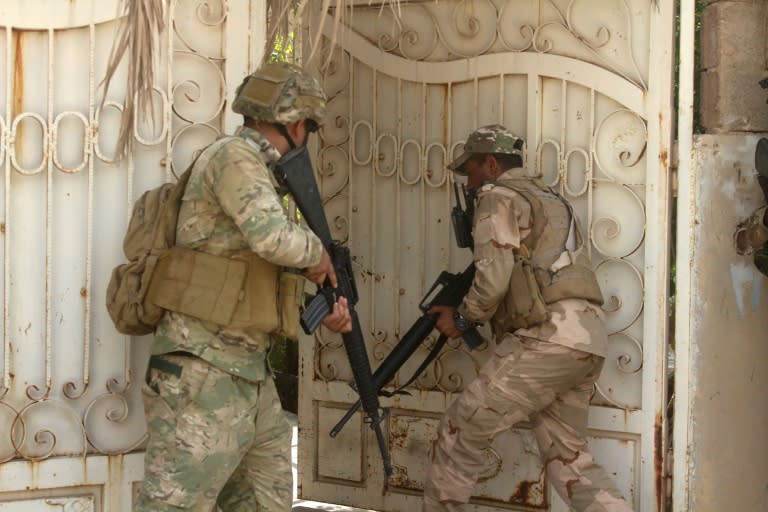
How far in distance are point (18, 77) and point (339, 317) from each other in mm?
1384

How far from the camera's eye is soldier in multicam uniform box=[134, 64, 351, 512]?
12.5ft

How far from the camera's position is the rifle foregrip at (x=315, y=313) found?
413 centimetres

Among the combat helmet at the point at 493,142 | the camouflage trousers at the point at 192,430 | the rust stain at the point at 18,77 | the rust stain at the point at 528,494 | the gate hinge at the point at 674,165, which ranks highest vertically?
the rust stain at the point at 18,77

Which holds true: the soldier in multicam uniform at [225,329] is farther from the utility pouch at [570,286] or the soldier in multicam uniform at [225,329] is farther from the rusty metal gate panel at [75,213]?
the utility pouch at [570,286]

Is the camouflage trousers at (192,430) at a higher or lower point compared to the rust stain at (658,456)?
higher

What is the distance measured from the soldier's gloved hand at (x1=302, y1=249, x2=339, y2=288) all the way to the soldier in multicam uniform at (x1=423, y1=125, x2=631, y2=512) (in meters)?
0.87

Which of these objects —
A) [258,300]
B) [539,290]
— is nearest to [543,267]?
[539,290]

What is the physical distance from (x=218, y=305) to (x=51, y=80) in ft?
3.55

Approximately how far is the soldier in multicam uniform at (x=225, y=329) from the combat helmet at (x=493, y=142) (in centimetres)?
110

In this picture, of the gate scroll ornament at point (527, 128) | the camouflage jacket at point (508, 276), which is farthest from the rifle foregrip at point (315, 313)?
the gate scroll ornament at point (527, 128)

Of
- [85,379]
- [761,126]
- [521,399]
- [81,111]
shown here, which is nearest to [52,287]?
[85,379]

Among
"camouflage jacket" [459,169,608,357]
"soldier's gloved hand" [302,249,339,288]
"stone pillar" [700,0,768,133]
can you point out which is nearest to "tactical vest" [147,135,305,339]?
"soldier's gloved hand" [302,249,339,288]

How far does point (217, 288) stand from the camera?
3.86 metres

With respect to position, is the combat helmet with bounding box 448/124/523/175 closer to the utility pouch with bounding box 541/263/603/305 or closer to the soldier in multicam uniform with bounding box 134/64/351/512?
the utility pouch with bounding box 541/263/603/305
